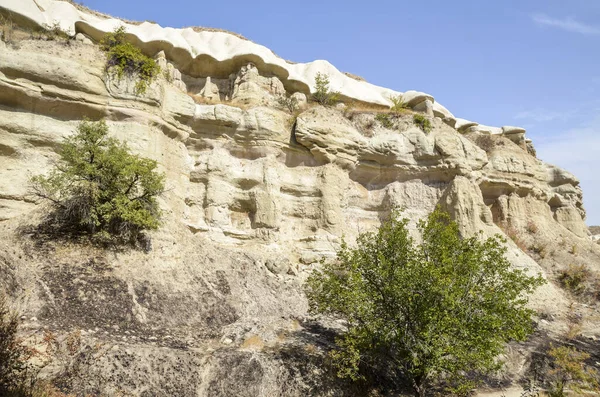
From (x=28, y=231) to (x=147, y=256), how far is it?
3.02 m

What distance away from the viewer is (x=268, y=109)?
1769cm

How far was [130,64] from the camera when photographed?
1465 cm

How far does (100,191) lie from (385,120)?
13671 mm

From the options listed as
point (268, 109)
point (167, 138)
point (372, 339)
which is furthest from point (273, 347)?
point (268, 109)

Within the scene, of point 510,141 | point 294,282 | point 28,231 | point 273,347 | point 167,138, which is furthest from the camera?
point 510,141

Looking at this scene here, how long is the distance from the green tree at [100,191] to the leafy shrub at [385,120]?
39.1 feet

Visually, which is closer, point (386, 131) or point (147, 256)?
point (147, 256)

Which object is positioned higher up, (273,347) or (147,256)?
(147,256)

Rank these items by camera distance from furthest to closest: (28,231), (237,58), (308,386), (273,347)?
(237,58)
(28,231)
(273,347)
(308,386)

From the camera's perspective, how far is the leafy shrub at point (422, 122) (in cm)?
2102

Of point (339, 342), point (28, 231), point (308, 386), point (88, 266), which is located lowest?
point (308, 386)

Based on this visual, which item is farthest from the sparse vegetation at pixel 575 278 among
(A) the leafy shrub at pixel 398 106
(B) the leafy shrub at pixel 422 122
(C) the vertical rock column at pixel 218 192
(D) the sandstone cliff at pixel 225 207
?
(C) the vertical rock column at pixel 218 192

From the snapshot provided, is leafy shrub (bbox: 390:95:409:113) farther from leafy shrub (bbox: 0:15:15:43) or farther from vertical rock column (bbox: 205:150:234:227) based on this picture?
leafy shrub (bbox: 0:15:15:43)

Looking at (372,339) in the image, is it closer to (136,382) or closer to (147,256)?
(136,382)
